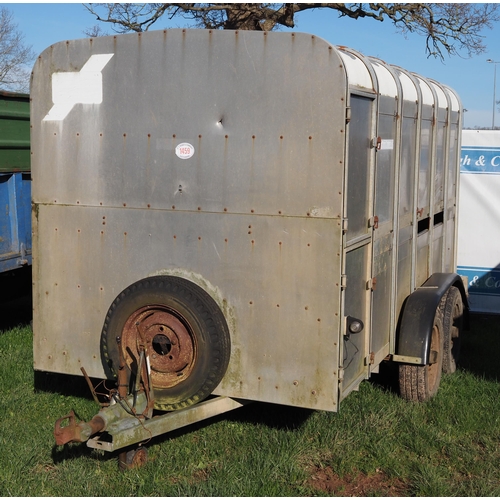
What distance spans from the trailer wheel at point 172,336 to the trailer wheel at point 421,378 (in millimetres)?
1886

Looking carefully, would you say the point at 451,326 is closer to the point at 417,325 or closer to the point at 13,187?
the point at 417,325

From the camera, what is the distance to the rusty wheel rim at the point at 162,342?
4.91 meters

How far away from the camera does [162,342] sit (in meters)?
4.97

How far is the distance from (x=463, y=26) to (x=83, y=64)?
Result: 37.5 feet

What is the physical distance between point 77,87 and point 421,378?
3375 mm

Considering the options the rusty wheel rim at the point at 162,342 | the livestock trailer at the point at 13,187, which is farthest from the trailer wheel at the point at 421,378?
the livestock trailer at the point at 13,187

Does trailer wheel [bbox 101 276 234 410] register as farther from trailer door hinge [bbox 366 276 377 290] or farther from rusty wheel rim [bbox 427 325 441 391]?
rusty wheel rim [bbox 427 325 441 391]

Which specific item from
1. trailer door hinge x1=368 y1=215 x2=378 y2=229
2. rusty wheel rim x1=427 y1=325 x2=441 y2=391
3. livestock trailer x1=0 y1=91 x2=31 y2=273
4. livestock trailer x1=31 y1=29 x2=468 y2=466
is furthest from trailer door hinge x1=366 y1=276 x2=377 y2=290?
livestock trailer x1=0 y1=91 x2=31 y2=273

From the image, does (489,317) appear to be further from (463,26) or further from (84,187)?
(463,26)

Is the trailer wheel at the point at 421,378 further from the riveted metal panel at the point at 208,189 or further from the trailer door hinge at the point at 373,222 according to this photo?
the riveted metal panel at the point at 208,189

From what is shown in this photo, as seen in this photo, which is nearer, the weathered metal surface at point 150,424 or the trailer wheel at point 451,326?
the weathered metal surface at point 150,424

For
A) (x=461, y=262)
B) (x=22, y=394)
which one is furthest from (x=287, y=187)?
(x=461, y=262)

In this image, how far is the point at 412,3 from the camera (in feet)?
46.5

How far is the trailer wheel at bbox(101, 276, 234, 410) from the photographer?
191 inches
